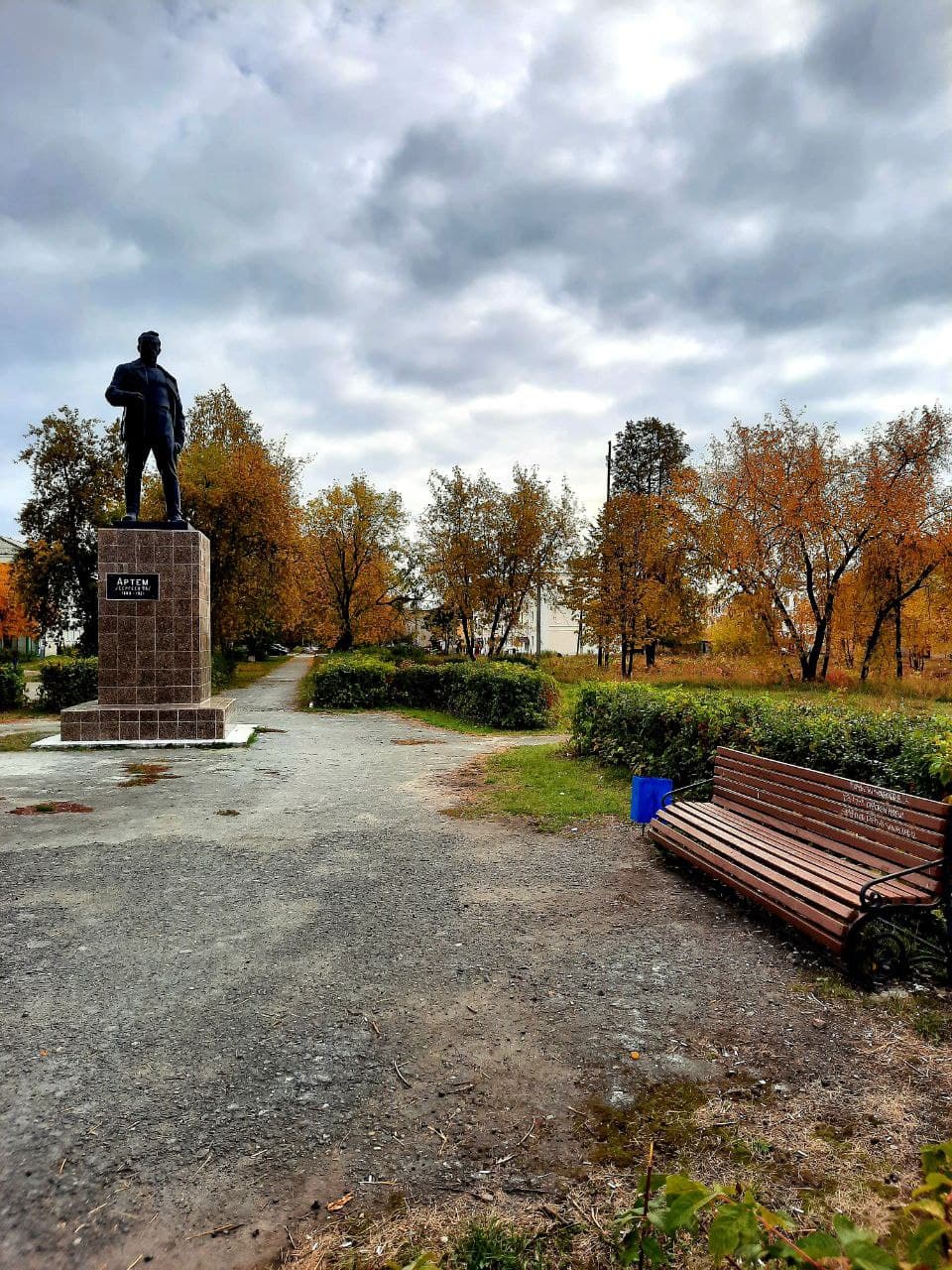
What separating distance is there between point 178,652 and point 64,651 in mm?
20192

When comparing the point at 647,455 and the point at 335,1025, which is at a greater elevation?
the point at 647,455

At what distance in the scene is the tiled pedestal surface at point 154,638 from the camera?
38.8 feet

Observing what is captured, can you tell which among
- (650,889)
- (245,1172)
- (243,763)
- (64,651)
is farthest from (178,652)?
(64,651)

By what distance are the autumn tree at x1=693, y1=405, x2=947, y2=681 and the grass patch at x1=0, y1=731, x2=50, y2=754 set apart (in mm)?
20129

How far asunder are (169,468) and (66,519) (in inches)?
564

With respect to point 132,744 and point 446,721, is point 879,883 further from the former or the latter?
point 446,721

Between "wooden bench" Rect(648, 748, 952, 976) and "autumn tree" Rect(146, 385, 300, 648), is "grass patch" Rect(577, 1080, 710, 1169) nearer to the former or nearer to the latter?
"wooden bench" Rect(648, 748, 952, 976)

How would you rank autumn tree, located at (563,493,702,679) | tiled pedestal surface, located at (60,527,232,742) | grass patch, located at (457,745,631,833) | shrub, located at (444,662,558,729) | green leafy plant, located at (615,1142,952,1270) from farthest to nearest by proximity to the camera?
autumn tree, located at (563,493,702,679)
shrub, located at (444,662,558,729)
tiled pedestal surface, located at (60,527,232,742)
grass patch, located at (457,745,631,833)
green leafy plant, located at (615,1142,952,1270)

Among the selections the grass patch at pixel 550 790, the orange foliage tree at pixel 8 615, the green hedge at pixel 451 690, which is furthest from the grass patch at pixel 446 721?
the orange foliage tree at pixel 8 615

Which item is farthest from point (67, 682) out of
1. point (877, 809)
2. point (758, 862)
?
point (877, 809)

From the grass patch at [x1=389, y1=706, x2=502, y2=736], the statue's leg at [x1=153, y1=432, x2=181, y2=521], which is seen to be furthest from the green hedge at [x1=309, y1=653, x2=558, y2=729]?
the statue's leg at [x1=153, y1=432, x2=181, y2=521]

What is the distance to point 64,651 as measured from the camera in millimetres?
29109

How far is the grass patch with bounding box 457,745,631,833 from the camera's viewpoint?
23.9 ft

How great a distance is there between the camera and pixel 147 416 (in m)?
12.6
